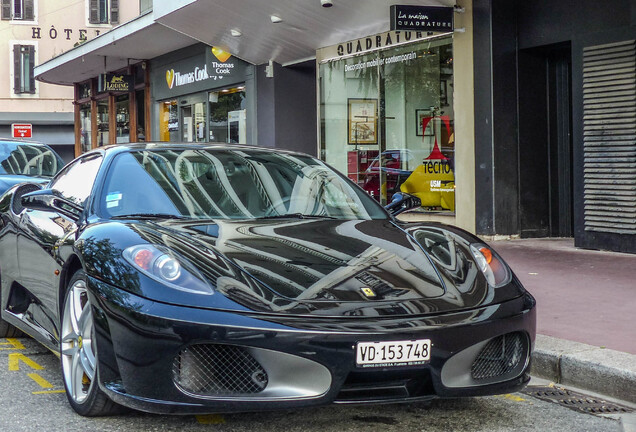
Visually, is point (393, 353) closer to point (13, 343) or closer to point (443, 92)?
point (13, 343)

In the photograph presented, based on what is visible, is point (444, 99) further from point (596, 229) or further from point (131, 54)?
point (131, 54)

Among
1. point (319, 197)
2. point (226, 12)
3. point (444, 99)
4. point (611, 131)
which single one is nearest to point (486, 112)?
point (444, 99)

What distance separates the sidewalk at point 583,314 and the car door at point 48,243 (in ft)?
8.90

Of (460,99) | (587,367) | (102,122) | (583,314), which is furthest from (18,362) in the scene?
(102,122)

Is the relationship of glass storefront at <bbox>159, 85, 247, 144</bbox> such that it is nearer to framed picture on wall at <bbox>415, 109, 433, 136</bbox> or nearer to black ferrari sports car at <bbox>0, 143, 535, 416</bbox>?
framed picture on wall at <bbox>415, 109, 433, 136</bbox>

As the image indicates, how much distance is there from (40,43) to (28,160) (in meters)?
26.9

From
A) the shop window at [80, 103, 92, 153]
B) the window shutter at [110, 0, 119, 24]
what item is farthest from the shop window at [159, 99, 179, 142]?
the window shutter at [110, 0, 119, 24]

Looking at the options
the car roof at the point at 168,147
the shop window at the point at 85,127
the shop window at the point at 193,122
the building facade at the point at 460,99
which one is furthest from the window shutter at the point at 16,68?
the car roof at the point at 168,147

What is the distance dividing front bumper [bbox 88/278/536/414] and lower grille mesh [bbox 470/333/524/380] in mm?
113

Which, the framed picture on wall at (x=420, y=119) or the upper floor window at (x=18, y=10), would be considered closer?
the framed picture on wall at (x=420, y=119)

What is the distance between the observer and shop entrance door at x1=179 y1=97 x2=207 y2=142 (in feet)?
67.2

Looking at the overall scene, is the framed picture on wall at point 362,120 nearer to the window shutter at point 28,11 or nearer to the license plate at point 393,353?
the license plate at point 393,353

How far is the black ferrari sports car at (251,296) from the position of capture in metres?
3.38

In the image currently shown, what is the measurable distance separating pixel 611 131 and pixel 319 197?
600cm
